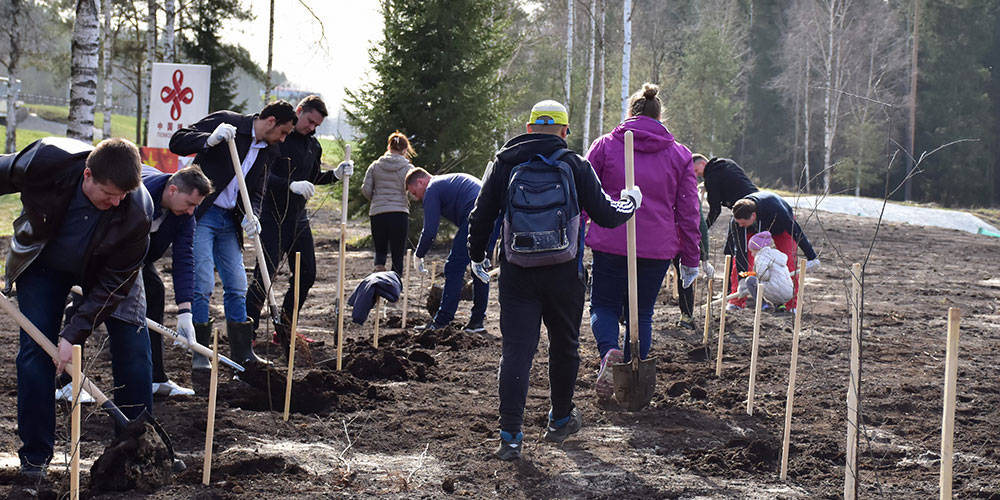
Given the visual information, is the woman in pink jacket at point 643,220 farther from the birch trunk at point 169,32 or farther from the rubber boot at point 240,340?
the birch trunk at point 169,32

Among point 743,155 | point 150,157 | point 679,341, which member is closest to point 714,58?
point 743,155

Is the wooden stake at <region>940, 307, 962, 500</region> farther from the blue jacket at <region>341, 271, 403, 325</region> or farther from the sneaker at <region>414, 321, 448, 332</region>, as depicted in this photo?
the sneaker at <region>414, 321, 448, 332</region>

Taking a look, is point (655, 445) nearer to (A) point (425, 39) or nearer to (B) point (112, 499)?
(B) point (112, 499)

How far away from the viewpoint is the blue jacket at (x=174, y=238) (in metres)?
4.57

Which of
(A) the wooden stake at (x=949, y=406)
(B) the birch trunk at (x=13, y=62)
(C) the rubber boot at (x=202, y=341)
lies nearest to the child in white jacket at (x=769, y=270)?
(C) the rubber boot at (x=202, y=341)

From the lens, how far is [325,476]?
13.0 feet

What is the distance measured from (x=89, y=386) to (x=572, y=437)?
2.28m

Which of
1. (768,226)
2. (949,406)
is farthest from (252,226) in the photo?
(768,226)

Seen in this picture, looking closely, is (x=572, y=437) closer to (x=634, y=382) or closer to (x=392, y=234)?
(x=634, y=382)

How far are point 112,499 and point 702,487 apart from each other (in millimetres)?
2367

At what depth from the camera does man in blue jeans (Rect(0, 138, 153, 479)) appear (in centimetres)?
345

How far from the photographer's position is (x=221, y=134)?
561 cm

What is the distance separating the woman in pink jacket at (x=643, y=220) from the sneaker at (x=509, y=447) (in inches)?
38.5

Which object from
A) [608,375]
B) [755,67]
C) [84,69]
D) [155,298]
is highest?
[755,67]
